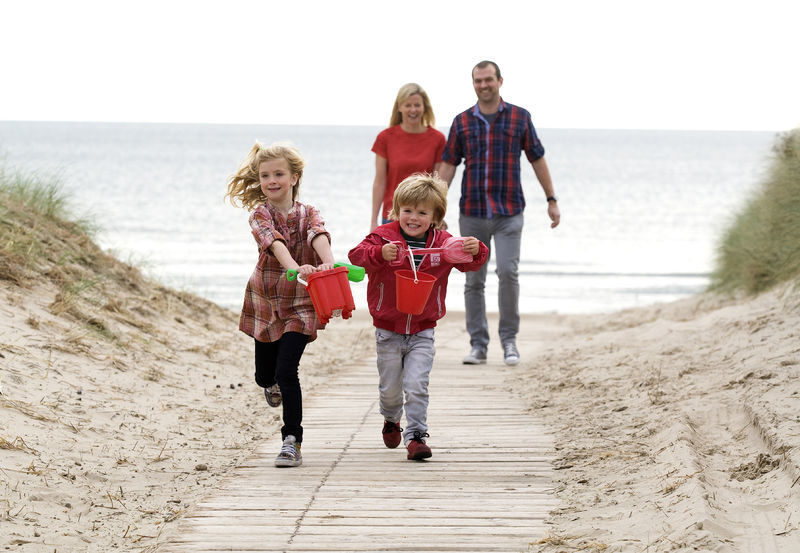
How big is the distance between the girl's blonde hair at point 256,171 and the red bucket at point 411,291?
78 centimetres

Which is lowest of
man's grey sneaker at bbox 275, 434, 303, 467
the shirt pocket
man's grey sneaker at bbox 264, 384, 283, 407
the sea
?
the sea

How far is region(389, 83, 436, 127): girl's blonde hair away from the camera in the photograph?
7445 mm

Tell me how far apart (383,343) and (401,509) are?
Result: 3.89ft

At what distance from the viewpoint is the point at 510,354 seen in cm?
812

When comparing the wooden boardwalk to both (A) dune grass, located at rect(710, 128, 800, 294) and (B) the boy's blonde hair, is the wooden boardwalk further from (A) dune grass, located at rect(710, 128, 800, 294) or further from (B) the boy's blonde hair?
(A) dune grass, located at rect(710, 128, 800, 294)

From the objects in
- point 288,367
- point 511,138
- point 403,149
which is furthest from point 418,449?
point 511,138

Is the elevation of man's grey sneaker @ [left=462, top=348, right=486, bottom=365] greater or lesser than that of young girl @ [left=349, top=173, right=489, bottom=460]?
lesser

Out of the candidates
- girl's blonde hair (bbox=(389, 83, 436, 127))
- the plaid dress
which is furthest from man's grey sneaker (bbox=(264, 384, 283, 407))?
girl's blonde hair (bbox=(389, 83, 436, 127))

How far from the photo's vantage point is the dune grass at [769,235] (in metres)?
8.77

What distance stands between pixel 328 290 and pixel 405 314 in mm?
629

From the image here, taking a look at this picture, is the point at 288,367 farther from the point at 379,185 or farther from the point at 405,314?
the point at 379,185

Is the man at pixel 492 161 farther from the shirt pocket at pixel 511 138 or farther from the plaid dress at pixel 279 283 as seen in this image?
the plaid dress at pixel 279 283

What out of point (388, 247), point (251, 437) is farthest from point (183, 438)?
point (388, 247)

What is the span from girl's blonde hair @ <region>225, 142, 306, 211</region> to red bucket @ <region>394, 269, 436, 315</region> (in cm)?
78
